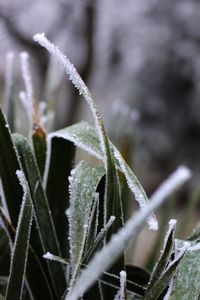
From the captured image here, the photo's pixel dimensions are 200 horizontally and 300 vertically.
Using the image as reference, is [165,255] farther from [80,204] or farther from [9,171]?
[9,171]

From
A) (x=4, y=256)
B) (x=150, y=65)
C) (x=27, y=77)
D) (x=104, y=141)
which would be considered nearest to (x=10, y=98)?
(x=27, y=77)

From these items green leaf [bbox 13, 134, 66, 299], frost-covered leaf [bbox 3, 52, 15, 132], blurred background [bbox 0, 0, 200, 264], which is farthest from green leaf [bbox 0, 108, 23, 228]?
blurred background [bbox 0, 0, 200, 264]

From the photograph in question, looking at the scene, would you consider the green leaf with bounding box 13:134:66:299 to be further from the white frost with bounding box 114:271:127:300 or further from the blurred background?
the blurred background

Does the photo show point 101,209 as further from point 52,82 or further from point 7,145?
point 52,82

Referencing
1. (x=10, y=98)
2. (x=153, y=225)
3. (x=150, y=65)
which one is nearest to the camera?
(x=153, y=225)

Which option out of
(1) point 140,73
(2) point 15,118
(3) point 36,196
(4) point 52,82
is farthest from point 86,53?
(3) point 36,196

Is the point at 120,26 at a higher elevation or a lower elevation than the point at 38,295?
higher

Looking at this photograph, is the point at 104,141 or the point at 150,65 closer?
the point at 104,141

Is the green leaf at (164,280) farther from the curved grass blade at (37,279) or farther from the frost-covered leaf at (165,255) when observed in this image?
the curved grass blade at (37,279)
